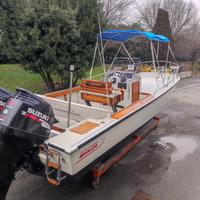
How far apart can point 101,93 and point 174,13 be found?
14.0 meters

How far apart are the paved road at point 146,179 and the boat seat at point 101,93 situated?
0.94 m

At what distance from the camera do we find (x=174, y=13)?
14.5 m

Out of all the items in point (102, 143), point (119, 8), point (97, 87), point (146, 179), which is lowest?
point (146, 179)

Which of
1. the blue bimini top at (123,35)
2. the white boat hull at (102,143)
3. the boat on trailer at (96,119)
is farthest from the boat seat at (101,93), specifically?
the blue bimini top at (123,35)

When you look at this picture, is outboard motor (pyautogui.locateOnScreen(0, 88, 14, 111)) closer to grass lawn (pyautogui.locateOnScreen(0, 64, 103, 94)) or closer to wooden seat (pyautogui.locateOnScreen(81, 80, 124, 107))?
wooden seat (pyautogui.locateOnScreen(81, 80, 124, 107))

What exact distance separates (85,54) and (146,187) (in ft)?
12.6

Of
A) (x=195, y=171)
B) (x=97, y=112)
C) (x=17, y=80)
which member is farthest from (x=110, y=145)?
(x=17, y=80)

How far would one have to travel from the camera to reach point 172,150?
11.1 ft

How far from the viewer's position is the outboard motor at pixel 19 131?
1702 millimetres

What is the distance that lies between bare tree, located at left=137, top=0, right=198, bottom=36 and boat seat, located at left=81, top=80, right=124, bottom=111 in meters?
12.5

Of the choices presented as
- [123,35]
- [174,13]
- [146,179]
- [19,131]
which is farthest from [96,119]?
[174,13]

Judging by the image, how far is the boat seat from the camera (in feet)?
9.92

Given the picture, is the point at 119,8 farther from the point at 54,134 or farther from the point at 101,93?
the point at 54,134

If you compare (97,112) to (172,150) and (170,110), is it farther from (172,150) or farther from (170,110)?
(170,110)
